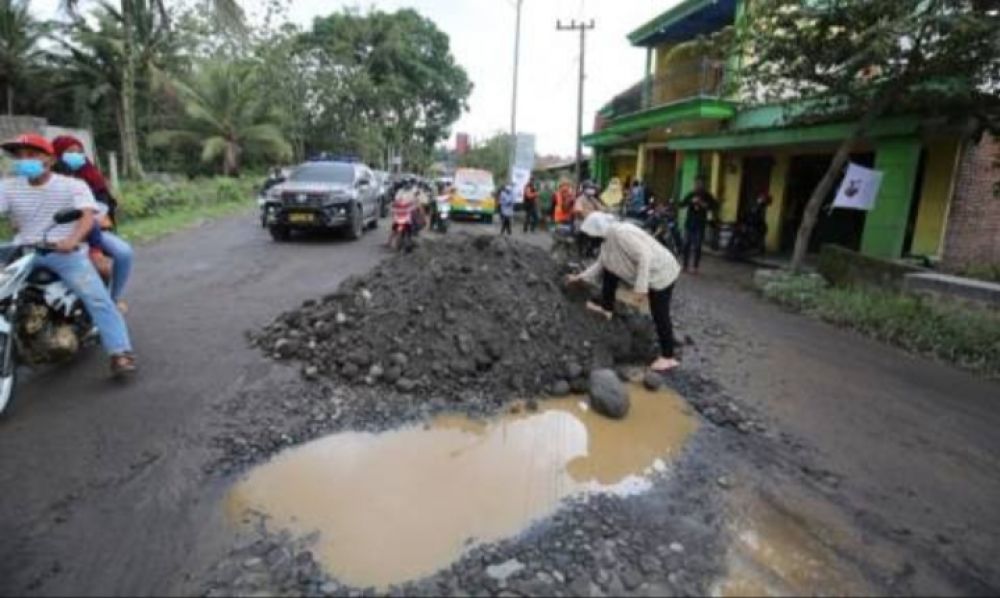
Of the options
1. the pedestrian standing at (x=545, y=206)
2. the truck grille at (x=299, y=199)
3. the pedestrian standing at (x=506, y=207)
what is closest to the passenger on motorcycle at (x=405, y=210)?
the truck grille at (x=299, y=199)

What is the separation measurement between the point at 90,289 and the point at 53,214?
59 centimetres

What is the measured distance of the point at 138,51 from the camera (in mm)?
21750

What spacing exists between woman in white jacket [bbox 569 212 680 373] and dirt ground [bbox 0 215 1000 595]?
407mm

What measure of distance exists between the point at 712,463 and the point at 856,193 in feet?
28.8

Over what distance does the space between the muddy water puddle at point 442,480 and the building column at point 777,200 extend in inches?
494

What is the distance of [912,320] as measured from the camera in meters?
7.52

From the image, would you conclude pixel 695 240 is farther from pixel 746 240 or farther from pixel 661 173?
pixel 661 173

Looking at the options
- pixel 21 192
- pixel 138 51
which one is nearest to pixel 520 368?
pixel 21 192

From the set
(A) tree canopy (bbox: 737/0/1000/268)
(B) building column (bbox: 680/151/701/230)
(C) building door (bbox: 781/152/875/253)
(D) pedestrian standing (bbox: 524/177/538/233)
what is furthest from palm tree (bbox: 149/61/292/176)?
(A) tree canopy (bbox: 737/0/1000/268)

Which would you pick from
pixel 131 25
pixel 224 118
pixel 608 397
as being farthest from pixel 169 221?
pixel 224 118

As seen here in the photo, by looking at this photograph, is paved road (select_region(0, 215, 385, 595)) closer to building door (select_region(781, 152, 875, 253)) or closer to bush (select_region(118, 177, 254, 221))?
bush (select_region(118, 177, 254, 221))

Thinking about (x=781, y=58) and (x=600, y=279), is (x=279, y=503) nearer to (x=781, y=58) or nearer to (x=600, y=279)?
(x=600, y=279)

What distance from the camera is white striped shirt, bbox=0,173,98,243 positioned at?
4.46m

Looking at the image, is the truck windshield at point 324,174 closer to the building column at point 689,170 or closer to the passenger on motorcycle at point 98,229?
the passenger on motorcycle at point 98,229
